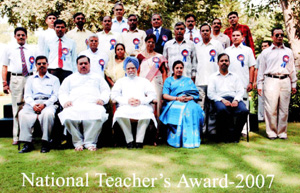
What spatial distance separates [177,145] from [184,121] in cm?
43

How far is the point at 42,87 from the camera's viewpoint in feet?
16.8

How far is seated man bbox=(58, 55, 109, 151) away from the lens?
189 inches

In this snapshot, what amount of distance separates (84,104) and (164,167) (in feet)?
6.06

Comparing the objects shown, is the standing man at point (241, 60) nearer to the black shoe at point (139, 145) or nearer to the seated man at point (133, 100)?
the seated man at point (133, 100)

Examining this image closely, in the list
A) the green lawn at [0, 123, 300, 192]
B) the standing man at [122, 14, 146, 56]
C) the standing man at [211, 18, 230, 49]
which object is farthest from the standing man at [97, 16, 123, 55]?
the green lawn at [0, 123, 300, 192]

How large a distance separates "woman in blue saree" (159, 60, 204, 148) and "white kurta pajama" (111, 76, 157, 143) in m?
0.31

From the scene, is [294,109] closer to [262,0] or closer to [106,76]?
[262,0]

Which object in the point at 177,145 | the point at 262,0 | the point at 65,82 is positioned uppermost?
the point at 262,0

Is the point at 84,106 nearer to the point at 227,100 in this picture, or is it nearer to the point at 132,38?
the point at 132,38

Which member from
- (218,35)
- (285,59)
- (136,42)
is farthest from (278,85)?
(136,42)

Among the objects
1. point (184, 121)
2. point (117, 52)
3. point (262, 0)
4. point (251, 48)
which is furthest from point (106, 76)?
point (262, 0)

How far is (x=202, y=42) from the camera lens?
599cm

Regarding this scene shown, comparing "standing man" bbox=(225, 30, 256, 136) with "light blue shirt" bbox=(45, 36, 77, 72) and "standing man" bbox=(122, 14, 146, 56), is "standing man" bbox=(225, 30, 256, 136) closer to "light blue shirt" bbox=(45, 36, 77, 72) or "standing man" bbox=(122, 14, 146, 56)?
"standing man" bbox=(122, 14, 146, 56)

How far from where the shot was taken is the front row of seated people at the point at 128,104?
190 inches
